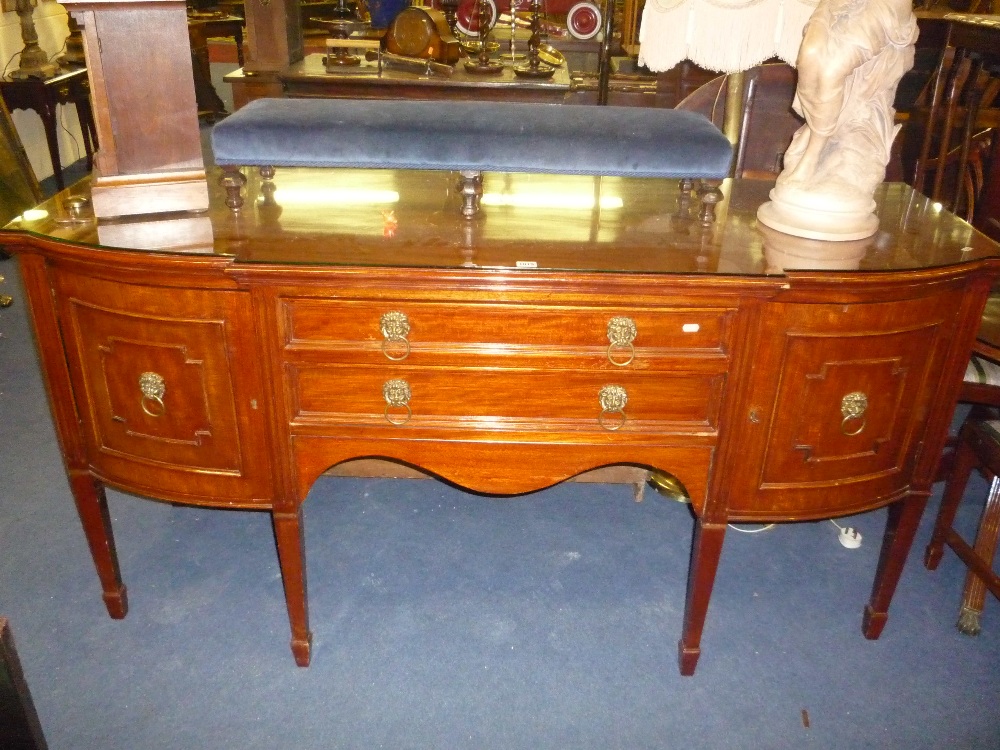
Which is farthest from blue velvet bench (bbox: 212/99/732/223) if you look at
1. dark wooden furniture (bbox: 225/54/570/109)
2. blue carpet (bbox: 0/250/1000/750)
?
dark wooden furniture (bbox: 225/54/570/109)

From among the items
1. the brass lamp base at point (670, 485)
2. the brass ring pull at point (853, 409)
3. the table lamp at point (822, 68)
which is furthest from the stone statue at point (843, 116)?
the brass lamp base at point (670, 485)

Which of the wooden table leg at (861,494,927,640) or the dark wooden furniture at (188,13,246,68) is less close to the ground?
the dark wooden furniture at (188,13,246,68)

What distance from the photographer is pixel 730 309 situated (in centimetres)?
163

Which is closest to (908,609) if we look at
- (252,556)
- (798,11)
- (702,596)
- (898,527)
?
(898,527)

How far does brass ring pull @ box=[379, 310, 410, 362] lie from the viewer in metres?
1.65

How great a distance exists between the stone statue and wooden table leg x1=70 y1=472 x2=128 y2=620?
1.73 meters

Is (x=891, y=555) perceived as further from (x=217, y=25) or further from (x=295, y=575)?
(x=217, y=25)

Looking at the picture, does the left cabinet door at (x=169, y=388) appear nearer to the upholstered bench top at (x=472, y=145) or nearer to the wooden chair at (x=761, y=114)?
the upholstered bench top at (x=472, y=145)

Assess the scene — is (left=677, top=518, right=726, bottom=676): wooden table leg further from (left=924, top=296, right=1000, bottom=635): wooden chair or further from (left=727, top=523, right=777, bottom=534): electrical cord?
(left=924, top=296, right=1000, bottom=635): wooden chair

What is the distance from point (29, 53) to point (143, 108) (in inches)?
160

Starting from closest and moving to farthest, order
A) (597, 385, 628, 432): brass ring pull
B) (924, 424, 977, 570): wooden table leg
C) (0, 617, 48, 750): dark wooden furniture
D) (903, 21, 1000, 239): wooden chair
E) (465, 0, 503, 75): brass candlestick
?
1. (0, 617, 48, 750): dark wooden furniture
2. (597, 385, 628, 432): brass ring pull
3. (924, 424, 977, 570): wooden table leg
4. (903, 21, 1000, 239): wooden chair
5. (465, 0, 503, 75): brass candlestick

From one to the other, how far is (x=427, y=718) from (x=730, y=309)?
119 centimetres

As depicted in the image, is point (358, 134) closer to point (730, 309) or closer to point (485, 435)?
point (485, 435)

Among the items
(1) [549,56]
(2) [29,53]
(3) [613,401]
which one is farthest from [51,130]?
(3) [613,401]
